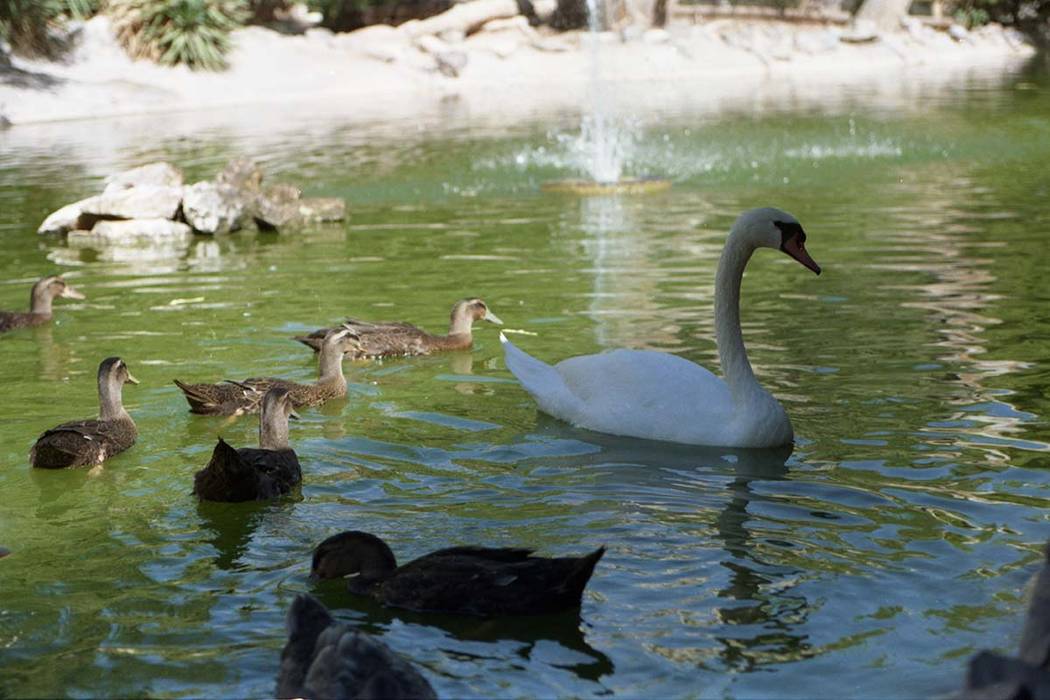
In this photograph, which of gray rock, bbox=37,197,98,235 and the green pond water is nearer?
the green pond water

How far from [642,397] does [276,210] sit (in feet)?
33.4

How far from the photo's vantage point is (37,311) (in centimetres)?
1295

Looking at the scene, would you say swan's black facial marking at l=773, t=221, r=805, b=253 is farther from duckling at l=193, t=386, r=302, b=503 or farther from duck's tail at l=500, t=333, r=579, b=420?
duckling at l=193, t=386, r=302, b=503

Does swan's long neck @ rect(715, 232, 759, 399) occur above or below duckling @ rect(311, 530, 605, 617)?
above

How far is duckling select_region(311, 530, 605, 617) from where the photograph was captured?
6016 mm

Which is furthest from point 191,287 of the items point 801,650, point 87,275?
point 801,650

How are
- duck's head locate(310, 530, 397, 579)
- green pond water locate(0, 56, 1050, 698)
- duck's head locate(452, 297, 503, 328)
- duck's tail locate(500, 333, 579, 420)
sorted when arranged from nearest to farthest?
1. green pond water locate(0, 56, 1050, 698)
2. duck's head locate(310, 530, 397, 579)
3. duck's tail locate(500, 333, 579, 420)
4. duck's head locate(452, 297, 503, 328)

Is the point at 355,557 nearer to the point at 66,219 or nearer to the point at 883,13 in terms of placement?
the point at 66,219

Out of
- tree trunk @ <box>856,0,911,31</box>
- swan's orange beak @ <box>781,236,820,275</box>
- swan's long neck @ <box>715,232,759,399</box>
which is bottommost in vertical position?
swan's long neck @ <box>715,232,759,399</box>

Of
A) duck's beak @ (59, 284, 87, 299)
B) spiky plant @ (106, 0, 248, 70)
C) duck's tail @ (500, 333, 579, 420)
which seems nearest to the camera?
duck's tail @ (500, 333, 579, 420)

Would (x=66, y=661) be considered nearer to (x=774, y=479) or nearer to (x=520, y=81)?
(x=774, y=479)

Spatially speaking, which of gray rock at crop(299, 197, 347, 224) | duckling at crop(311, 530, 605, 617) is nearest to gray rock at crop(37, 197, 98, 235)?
gray rock at crop(299, 197, 347, 224)

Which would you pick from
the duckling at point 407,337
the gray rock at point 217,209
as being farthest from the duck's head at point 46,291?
the gray rock at point 217,209

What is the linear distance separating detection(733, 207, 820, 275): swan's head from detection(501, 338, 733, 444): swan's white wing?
0.82 m
